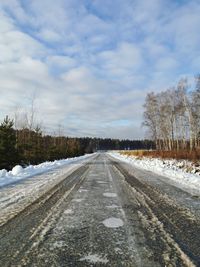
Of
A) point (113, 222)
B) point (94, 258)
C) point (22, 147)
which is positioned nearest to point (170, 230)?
point (113, 222)

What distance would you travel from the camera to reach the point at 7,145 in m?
19.1

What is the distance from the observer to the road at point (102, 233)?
136 inches

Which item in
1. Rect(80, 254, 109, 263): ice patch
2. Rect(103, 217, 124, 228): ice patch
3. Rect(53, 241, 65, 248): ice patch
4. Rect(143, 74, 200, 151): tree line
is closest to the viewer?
Rect(80, 254, 109, 263): ice patch

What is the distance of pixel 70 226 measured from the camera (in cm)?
493

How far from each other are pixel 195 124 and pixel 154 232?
39.4 metres

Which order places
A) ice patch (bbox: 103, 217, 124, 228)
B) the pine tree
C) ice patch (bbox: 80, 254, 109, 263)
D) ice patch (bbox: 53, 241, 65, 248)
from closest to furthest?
ice patch (bbox: 80, 254, 109, 263)
ice patch (bbox: 53, 241, 65, 248)
ice patch (bbox: 103, 217, 124, 228)
the pine tree

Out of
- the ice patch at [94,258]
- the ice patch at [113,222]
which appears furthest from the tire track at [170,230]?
the ice patch at [94,258]

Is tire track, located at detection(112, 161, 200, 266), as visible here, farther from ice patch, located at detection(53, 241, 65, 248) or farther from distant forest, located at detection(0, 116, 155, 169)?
distant forest, located at detection(0, 116, 155, 169)

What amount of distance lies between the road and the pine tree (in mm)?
12511

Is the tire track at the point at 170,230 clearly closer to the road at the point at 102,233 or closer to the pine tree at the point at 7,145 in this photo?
the road at the point at 102,233

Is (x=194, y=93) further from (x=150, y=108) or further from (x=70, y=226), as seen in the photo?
(x=70, y=226)

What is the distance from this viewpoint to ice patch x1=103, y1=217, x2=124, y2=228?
16.5 ft

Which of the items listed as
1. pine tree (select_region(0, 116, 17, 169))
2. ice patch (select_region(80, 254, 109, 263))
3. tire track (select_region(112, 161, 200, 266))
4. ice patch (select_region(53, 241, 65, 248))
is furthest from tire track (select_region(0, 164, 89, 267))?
pine tree (select_region(0, 116, 17, 169))

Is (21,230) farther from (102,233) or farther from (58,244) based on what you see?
(102,233)
